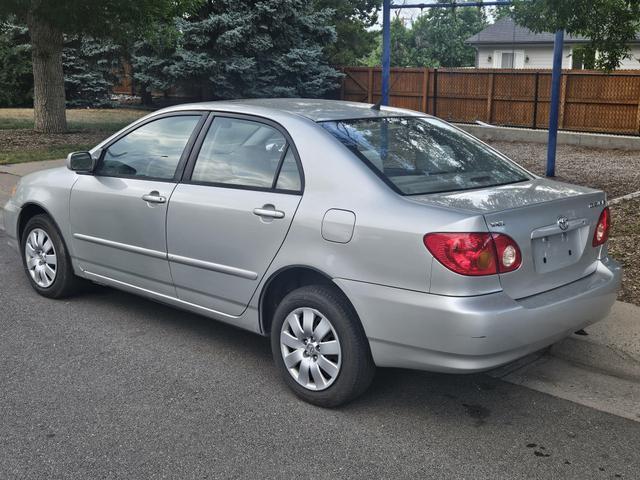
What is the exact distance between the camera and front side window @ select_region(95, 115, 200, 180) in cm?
514

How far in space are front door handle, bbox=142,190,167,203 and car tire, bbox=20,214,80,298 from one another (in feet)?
3.83

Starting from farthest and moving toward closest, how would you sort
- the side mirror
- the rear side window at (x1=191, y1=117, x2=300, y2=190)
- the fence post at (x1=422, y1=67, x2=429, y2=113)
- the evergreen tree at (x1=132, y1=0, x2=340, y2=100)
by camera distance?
the fence post at (x1=422, y1=67, x2=429, y2=113), the evergreen tree at (x1=132, y1=0, x2=340, y2=100), the side mirror, the rear side window at (x1=191, y1=117, x2=300, y2=190)

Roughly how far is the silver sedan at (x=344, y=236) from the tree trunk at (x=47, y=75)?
40.9 feet

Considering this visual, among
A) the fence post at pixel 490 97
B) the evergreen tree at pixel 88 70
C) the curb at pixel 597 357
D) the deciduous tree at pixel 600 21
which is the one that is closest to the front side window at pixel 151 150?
the curb at pixel 597 357

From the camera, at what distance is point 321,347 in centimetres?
416

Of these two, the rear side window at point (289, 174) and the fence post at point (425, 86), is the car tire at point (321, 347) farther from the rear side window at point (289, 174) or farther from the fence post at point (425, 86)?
the fence post at point (425, 86)

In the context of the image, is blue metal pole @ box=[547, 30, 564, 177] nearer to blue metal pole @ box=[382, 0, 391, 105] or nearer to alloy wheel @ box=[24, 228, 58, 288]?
blue metal pole @ box=[382, 0, 391, 105]

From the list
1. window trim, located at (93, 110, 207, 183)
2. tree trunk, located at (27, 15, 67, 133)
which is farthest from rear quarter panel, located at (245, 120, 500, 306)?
tree trunk, located at (27, 15, 67, 133)

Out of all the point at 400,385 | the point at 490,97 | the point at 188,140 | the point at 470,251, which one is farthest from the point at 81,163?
the point at 490,97

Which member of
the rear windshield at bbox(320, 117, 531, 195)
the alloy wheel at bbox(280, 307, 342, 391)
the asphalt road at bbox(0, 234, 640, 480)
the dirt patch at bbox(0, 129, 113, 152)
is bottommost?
the asphalt road at bbox(0, 234, 640, 480)

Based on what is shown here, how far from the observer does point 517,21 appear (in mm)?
9586

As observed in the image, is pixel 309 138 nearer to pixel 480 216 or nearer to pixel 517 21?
pixel 480 216

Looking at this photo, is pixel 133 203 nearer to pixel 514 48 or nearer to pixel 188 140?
pixel 188 140

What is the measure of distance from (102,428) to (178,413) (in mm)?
399
